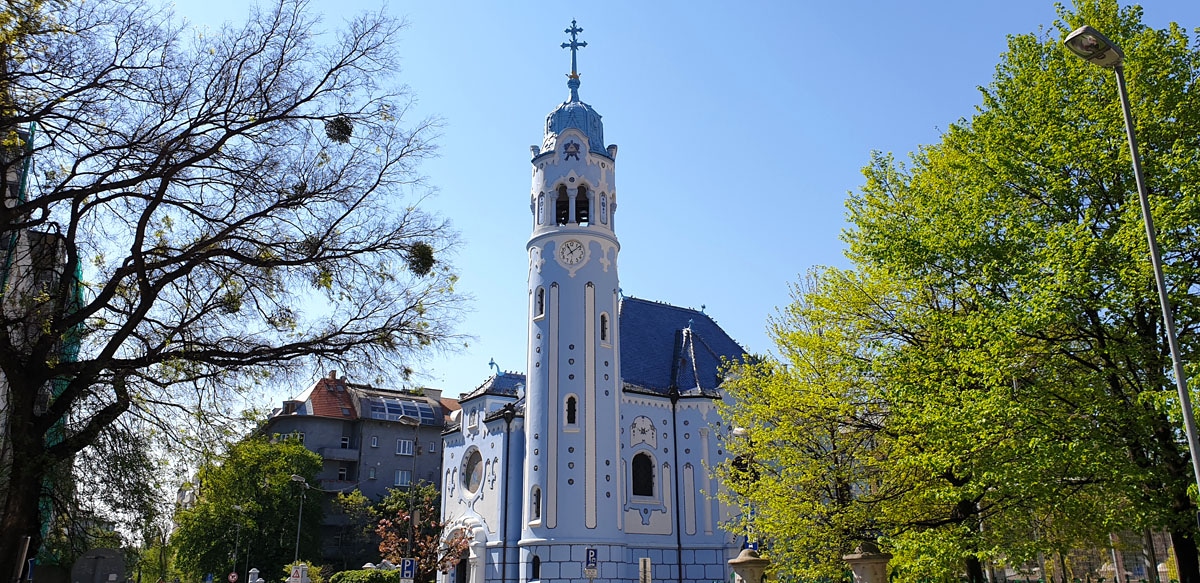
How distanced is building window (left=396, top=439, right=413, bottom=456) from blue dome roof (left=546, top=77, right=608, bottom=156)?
36.6 metres

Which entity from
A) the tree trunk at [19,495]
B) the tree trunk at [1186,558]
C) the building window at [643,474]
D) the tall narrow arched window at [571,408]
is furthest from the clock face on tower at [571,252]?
the tree trunk at [19,495]

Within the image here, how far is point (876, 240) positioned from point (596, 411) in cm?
2302

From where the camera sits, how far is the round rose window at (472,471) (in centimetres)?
4345

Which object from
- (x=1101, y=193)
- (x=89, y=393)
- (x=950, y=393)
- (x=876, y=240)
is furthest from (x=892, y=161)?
(x=89, y=393)

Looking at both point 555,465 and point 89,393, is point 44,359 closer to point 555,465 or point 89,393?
point 89,393

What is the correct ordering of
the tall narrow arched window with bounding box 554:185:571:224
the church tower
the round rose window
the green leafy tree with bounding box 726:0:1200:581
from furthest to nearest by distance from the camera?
the round rose window → the tall narrow arched window with bounding box 554:185:571:224 → the church tower → the green leafy tree with bounding box 726:0:1200:581

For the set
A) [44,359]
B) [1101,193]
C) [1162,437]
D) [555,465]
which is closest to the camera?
[44,359]

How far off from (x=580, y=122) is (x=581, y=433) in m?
16.1

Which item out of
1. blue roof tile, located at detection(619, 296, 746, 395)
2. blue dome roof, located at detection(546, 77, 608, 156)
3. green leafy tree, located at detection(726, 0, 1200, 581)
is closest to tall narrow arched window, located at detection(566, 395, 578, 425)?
blue roof tile, located at detection(619, 296, 746, 395)

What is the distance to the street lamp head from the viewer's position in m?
11.2

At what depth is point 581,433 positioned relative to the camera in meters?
38.3

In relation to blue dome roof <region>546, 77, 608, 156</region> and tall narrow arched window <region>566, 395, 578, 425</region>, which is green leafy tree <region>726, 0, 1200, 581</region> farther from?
blue dome roof <region>546, 77, 608, 156</region>

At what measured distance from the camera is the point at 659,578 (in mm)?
40062

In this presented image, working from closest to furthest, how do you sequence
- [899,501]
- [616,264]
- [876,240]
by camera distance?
[876,240] → [899,501] → [616,264]
